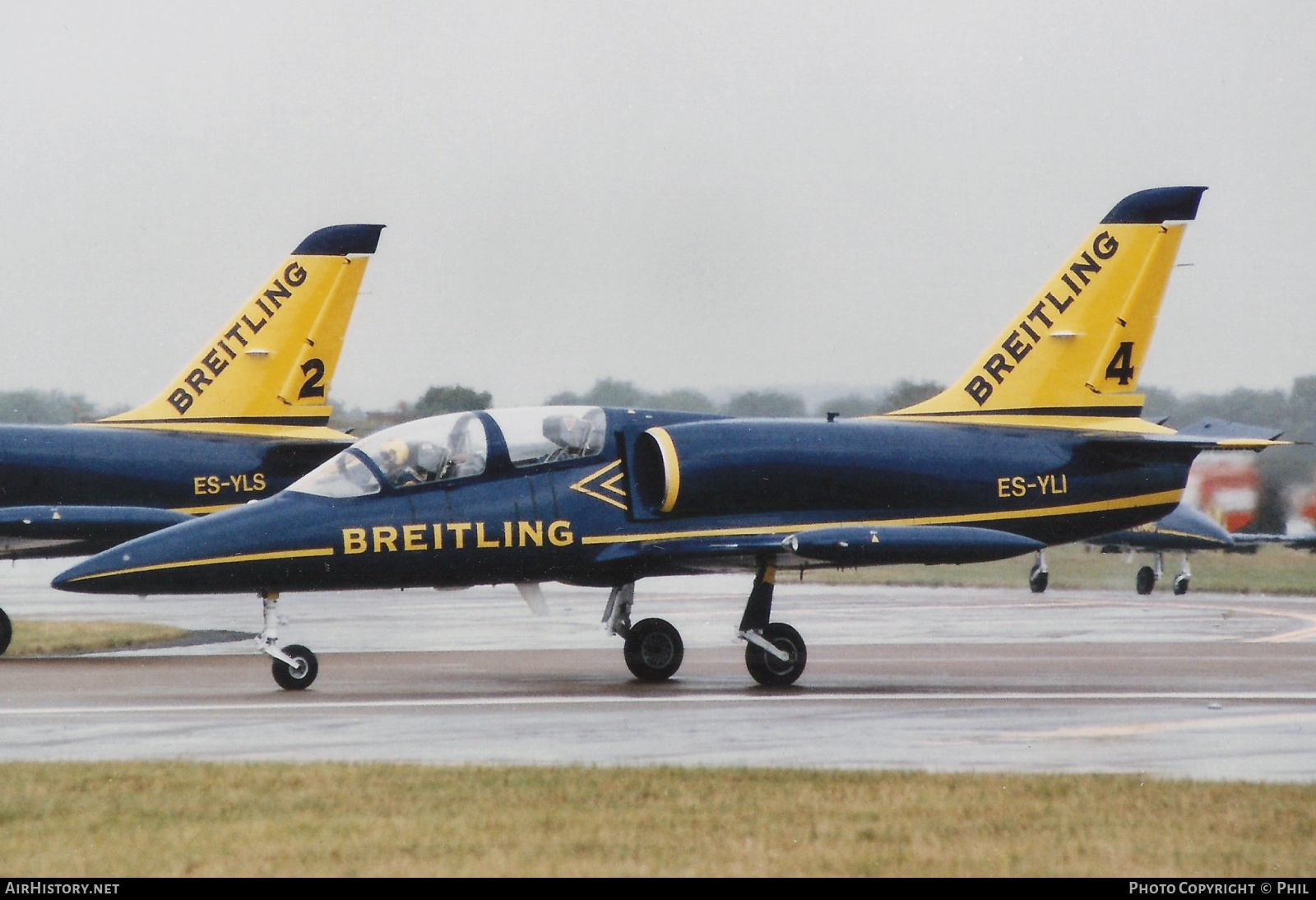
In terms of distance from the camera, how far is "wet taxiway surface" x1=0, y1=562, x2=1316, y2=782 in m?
10.8

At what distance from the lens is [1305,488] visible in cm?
3253

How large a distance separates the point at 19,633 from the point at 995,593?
18.8 meters

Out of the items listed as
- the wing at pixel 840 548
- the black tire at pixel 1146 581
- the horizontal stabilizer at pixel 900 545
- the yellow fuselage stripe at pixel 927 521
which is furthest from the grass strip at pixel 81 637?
the black tire at pixel 1146 581

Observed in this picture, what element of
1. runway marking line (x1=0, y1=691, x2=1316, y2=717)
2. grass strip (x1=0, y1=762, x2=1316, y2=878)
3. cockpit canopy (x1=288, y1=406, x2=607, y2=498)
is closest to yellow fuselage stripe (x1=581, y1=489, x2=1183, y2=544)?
cockpit canopy (x1=288, y1=406, x2=607, y2=498)

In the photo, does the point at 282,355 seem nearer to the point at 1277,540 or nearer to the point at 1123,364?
the point at 1123,364

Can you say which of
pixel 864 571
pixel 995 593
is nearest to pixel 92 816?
pixel 995 593

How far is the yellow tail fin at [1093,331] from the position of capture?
18047mm

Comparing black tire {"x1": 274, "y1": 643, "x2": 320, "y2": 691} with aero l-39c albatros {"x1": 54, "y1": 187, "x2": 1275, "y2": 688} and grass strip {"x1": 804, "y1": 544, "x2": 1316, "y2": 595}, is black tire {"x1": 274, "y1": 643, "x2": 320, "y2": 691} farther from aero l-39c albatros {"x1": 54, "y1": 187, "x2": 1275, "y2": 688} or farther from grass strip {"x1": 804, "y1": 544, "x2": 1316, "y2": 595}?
grass strip {"x1": 804, "y1": 544, "x2": 1316, "y2": 595}

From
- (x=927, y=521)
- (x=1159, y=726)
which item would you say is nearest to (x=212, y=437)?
(x=927, y=521)

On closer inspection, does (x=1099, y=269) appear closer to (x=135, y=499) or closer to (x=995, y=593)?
(x=135, y=499)

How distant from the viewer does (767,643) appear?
51.1ft

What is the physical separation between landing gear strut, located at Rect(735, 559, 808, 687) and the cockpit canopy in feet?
6.16

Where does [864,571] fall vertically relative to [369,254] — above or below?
below

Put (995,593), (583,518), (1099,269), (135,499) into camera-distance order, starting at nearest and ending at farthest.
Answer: (583,518)
(1099,269)
(135,499)
(995,593)
